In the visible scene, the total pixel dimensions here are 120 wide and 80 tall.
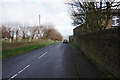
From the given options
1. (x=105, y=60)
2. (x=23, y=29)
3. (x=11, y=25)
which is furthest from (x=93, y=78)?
(x=23, y=29)

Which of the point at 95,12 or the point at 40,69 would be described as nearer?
the point at 40,69

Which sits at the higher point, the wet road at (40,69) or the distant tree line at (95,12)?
the distant tree line at (95,12)

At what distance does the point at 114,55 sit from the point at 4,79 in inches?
203

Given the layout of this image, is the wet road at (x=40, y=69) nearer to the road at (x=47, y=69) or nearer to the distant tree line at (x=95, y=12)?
the road at (x=47, y=69)

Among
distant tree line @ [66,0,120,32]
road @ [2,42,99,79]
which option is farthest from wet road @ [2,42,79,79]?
distant tree line @ [66,0,120,32]

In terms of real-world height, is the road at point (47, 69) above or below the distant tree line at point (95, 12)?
below

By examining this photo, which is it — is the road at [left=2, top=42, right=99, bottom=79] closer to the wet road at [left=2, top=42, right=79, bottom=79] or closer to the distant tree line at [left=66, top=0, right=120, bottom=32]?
the wet road at [left=2, top=42, right=79, bottom=79]

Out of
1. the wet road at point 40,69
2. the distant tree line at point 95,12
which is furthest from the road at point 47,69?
the distant tree line at point 95,12

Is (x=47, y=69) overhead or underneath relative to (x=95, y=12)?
underneath

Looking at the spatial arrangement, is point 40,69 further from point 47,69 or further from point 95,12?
point 95,12

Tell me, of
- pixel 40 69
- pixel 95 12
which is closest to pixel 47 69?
pixel 40 69

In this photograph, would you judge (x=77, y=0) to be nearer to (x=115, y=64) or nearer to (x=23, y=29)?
(x=115, y=64)

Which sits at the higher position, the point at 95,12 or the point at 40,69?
the point at 95,12

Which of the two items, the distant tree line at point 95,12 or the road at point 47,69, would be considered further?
the distant tree line at point 95,12
